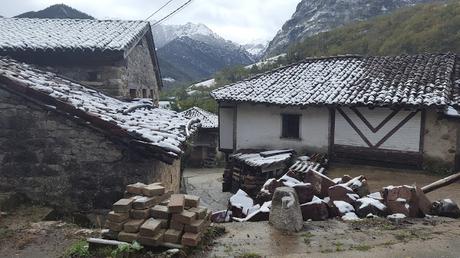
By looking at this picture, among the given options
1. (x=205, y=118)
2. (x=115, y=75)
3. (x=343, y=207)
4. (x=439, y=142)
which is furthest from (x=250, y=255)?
(x=205, y=118)

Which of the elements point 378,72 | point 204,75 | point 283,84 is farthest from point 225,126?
point 204,75

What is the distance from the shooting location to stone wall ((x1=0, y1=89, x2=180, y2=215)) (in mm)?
6082

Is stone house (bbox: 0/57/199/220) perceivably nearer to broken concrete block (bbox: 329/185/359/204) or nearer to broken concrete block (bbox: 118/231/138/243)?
broken concrete block (bbox: 118/231/138/243)

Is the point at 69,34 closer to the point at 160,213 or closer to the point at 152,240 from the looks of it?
the point at 160,213

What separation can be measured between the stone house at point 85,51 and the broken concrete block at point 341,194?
247 inches

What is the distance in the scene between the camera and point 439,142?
12523 mm

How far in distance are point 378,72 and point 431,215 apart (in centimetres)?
994

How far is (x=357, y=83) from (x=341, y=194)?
8897mm

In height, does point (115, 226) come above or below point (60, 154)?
below

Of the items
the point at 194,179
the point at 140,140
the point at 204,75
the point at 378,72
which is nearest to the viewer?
the point at 140,140

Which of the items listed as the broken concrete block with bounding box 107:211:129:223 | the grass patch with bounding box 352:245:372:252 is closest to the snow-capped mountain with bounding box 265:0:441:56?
the grass patch with bounding box 352:245:372:252

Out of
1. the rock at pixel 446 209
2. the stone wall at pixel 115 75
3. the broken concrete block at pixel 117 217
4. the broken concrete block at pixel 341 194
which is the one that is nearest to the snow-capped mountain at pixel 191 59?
the stone wall at pixel 115 75

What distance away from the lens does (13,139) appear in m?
6.19

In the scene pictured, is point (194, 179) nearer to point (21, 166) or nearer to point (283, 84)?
point (283, 84)
